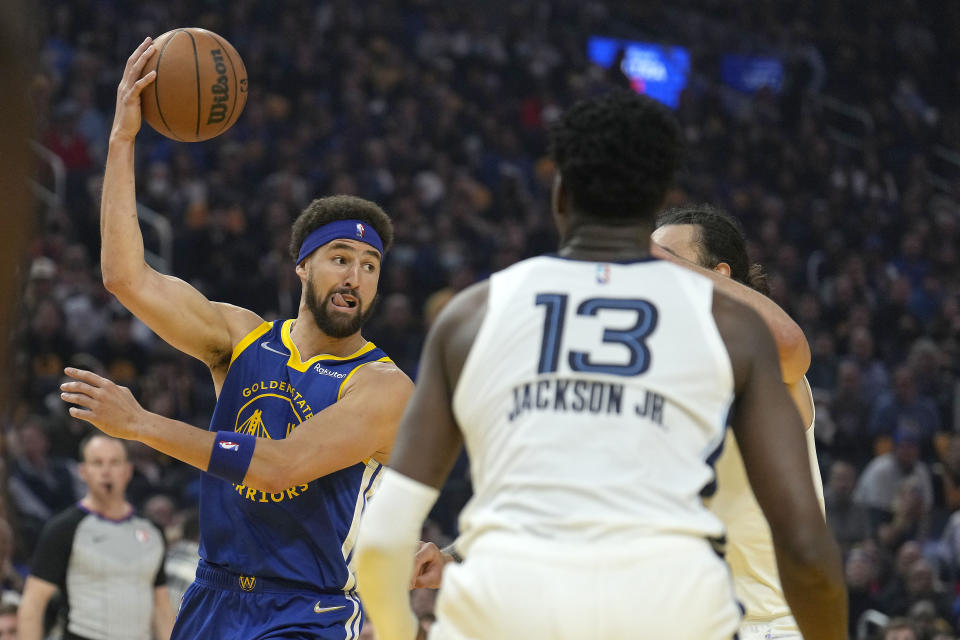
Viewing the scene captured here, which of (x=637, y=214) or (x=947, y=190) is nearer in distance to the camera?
(x=637, y=214)

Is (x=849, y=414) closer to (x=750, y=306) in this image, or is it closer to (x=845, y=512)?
(x=845, y=512)

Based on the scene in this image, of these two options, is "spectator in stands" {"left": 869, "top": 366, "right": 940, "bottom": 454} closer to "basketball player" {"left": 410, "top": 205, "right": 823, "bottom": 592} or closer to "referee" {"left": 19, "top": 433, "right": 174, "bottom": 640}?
"referee" {"left": 19, "top": 433, "right": 174, "bottom": 640}

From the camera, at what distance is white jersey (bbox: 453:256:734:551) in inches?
98.8

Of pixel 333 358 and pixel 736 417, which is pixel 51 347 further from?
pixel 736 417

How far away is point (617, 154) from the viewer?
267cm

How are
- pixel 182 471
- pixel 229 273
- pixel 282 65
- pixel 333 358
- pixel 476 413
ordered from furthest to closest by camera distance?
pixel 282 65
pixel 229 273
pixel 182 471
pixel 333 358
pixel 476 413

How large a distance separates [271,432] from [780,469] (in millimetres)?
2395

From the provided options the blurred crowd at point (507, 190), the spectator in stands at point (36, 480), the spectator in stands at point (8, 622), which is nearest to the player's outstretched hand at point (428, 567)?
the spectator in stands at point (8, 622)

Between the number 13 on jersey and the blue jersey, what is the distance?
199 cm

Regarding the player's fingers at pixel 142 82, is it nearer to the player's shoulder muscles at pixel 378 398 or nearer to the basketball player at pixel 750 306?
the player's shoulder muscles at pixel 378 398

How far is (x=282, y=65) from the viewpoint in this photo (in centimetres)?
1731

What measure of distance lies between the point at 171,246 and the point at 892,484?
7.26 m

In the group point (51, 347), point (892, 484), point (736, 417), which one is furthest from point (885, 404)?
point (736, 417)

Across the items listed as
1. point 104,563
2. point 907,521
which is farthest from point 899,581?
point 104,563
